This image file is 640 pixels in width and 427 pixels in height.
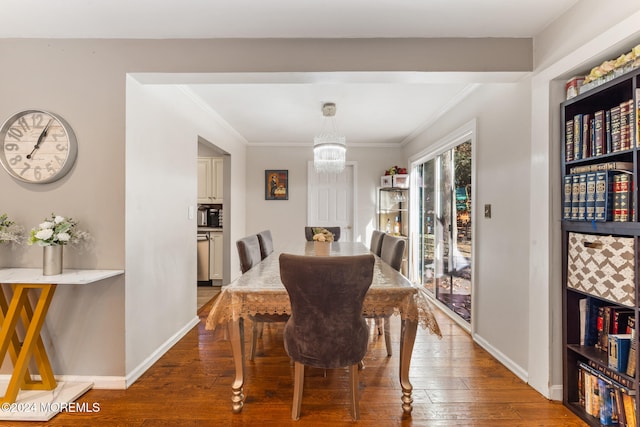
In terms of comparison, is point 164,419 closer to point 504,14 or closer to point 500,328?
point 500,328

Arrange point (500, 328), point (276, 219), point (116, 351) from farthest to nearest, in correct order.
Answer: point (276, 219), point (500, 328), point (116, 351)

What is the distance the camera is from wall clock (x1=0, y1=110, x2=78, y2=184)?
6.93ft

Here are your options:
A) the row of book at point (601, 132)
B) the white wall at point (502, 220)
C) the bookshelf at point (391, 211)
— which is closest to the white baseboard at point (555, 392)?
the white wall at point (502, 220)

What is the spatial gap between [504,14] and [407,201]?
3342mm

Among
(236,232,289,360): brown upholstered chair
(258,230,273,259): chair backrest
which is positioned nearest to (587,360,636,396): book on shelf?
(236,232,289,360): brown upholstered chair

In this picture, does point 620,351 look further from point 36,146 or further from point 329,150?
point 36,146

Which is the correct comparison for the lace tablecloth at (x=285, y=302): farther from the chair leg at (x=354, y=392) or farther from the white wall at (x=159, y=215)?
the white wall at (x=159, y=215)

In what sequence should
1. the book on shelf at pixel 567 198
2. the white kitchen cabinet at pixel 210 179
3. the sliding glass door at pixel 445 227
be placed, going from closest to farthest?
the book on shelf at pixel 567 198
the sliding glass door at pixel 445 227
the white kitchen cabinet at pixel 210 179

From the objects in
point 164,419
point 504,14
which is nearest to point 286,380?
point 164,419

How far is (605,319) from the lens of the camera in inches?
70.9

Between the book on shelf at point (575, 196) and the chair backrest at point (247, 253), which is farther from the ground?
the book on shelf at point (575, 196)

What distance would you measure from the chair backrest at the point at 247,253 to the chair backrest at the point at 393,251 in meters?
1.11

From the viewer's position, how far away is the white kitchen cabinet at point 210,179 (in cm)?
498

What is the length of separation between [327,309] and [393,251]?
1.10 meters
